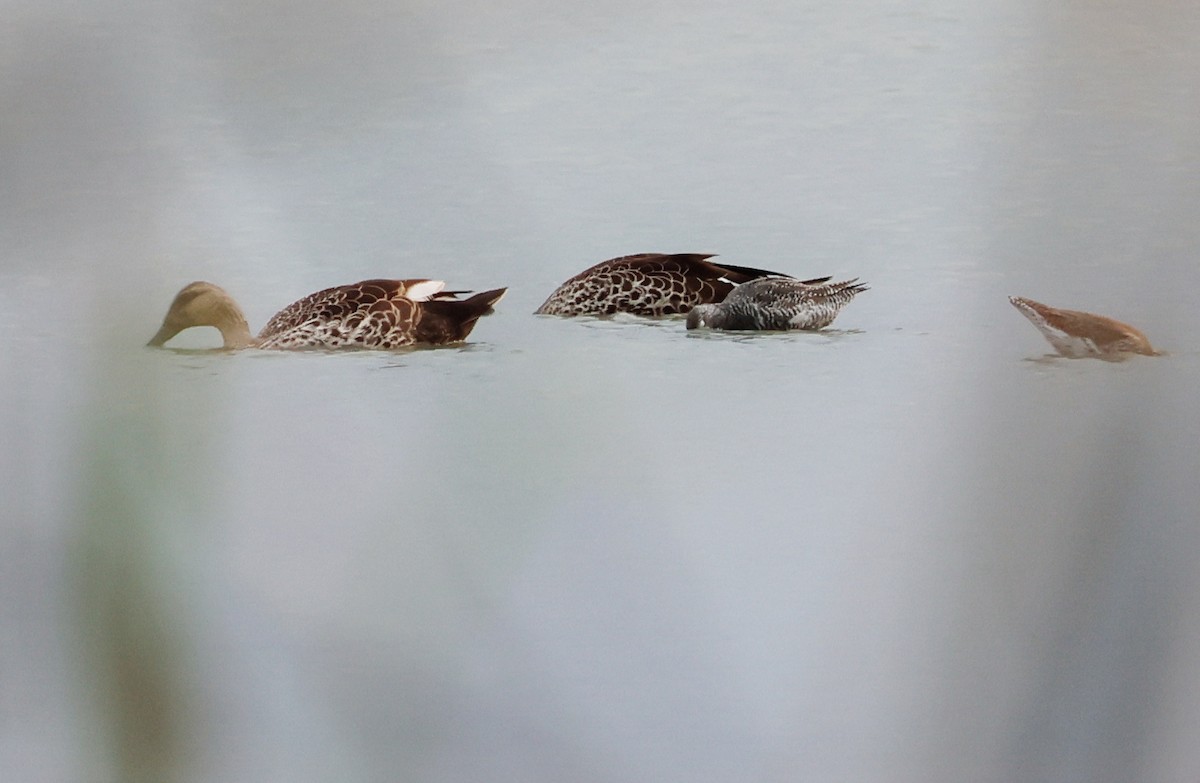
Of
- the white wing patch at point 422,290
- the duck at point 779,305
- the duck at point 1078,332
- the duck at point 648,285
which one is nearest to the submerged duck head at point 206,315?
the white wing patch at point 422,290

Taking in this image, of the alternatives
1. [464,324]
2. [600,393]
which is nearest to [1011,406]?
[600,393]

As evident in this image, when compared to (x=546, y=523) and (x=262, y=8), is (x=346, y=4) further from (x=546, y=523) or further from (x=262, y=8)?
(x=546, y=523)

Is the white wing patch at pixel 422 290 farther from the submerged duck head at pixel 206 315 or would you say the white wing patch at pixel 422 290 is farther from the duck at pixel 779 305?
the duck at pixel 779 305

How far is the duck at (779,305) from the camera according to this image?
4.92 feet

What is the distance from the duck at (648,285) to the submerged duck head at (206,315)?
403 millimetres

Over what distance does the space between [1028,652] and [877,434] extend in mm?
357

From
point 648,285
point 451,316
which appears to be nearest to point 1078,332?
point 648,285

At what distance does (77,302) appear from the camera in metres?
1.52

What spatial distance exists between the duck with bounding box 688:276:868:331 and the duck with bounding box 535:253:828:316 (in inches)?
0.5

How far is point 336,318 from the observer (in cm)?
150

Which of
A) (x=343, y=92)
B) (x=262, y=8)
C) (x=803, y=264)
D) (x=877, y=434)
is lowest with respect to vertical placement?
(x=877, y=434)

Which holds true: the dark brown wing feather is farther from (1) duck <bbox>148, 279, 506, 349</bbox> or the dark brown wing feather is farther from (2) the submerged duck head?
(2) the submerged duck head

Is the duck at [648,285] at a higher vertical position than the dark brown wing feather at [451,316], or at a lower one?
higher

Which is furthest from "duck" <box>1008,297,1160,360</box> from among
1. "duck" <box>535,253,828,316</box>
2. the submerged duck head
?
the submerged duck head
